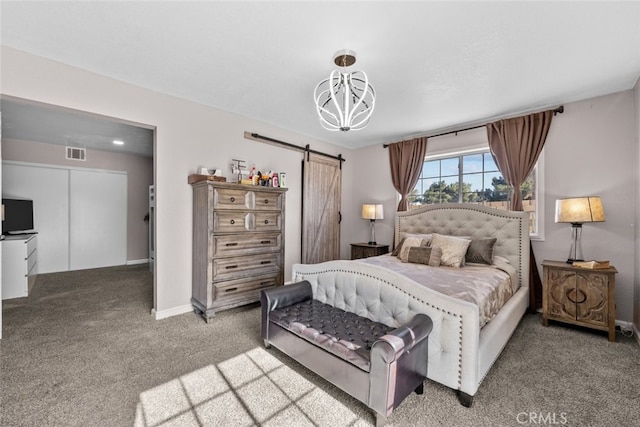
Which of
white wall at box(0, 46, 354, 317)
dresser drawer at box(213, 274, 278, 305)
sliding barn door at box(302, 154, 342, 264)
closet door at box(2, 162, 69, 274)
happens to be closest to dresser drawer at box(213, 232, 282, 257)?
dresser drawer at box(213, 274, 278, 305)

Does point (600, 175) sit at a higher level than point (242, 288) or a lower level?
higher

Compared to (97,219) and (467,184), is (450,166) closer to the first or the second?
(467,184)

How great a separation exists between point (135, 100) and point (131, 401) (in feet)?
9.52

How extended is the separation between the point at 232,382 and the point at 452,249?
2.69 meters

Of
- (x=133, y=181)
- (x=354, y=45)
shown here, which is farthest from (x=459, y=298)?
(x=133, y=181)

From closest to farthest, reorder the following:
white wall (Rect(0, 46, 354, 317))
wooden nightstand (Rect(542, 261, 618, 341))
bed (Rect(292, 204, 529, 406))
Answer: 1. bed (Rect(292, 204, 529, 406))
2. white wall (Rect(0, 46, 354, 317))
3. wooden nightstand (Rect(542, 261, 618, 341))

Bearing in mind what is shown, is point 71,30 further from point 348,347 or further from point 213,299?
point 348,347

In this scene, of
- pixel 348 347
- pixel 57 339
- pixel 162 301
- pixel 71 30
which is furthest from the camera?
pixel 162 301

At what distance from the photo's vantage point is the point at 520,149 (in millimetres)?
3531

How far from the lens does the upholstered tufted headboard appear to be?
11.0ft

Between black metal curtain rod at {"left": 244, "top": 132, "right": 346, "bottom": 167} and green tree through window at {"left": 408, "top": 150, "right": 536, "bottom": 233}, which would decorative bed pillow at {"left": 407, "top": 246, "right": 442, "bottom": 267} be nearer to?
green tree through window at {"left": 408, "top": 150, "right": 536, "bottom": 233}

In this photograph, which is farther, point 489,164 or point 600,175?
point 489,164

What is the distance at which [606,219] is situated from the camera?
3.03m

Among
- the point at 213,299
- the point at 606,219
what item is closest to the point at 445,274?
the point at 606,219
